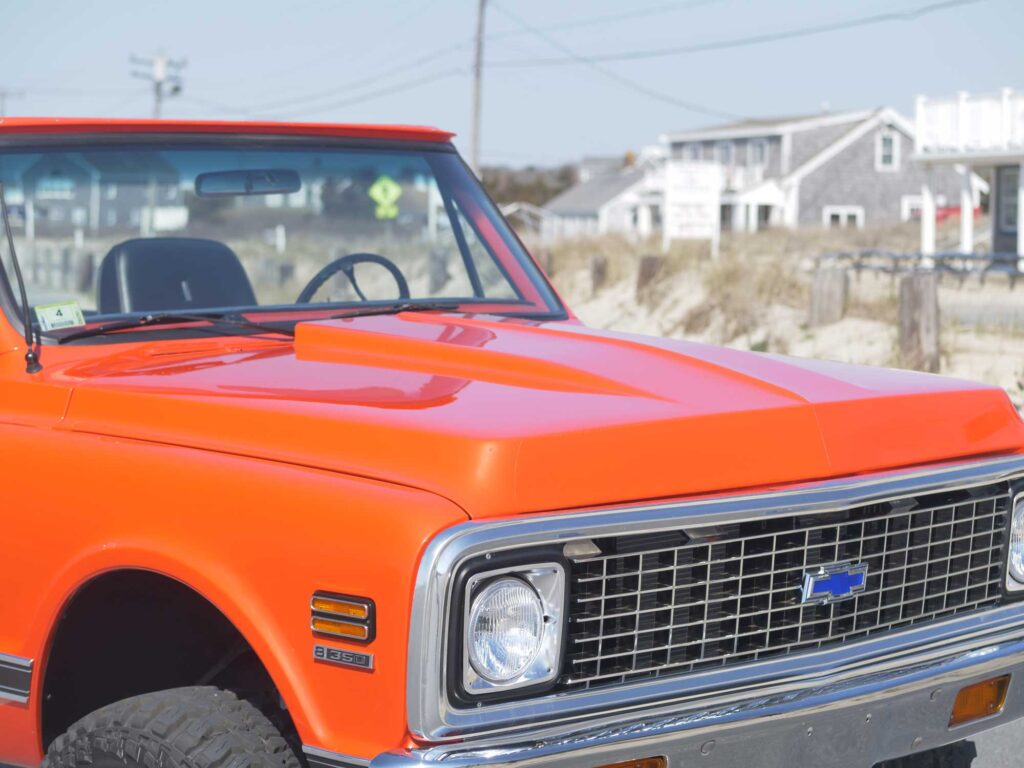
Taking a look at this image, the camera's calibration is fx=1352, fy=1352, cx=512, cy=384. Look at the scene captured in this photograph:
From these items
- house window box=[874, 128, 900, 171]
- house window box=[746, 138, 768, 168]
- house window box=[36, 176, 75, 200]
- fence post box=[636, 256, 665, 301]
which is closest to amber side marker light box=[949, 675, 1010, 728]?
house window box=[36, 176, 75, 200]

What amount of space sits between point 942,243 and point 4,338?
40.5 meters

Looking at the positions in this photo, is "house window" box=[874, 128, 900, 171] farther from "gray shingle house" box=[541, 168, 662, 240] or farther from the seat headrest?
the seat headrest

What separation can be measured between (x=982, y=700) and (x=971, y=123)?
2962cm

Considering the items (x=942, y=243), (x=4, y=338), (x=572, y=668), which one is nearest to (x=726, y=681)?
(x=572, y=668)

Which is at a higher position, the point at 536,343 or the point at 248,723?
the point at 536,343

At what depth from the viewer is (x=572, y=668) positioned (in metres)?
2.32

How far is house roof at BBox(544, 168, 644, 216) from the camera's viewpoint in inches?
2753

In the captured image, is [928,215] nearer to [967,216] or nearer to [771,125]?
[967,216]

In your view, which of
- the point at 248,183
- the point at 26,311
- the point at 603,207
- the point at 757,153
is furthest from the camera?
the point at 603,207

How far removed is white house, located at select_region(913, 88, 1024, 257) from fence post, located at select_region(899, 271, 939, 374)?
19.3 metres

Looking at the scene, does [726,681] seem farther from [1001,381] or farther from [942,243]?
[942,243]

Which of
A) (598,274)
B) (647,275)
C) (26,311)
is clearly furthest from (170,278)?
(598,274)

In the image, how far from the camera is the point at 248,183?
13.1 feet

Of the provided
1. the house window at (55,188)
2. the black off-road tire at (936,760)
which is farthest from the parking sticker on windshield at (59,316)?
the black off-road tire at (936,760)
